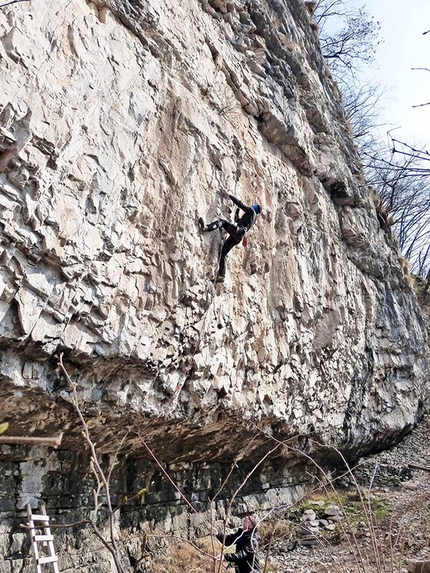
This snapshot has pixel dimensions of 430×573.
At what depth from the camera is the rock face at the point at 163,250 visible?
4629mm

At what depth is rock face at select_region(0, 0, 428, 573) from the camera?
4629mm

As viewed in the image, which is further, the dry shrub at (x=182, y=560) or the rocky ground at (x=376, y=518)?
the dry shrub at (x=182, y=560)

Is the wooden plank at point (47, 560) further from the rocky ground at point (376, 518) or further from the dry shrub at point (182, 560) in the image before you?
the dry shrub at point (182, 560)

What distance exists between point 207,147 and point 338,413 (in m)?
6.59

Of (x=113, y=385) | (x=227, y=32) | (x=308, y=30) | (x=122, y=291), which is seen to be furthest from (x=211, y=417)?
(x=308, y=30)

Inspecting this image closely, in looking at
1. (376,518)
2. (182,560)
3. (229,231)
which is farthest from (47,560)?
(229,231)

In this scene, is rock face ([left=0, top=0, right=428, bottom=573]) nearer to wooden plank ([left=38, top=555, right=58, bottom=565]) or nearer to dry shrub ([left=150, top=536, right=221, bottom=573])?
dry shrub ([left=150, top=536, right=221, bottom=573])

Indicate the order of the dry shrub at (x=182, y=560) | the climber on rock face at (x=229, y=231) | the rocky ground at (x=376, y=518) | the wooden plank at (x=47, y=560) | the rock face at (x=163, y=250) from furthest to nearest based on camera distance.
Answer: the dry shrub at (x=182, y=560) → the climber on rock face at (x=229, y=231) → the rocky ground at (x=376, y=518) → the rock face at (x=163, y=250) → the wooden plank at (x=47, y=560)

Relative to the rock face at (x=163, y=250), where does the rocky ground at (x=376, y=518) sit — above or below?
below

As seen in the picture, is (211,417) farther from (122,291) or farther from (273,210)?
(273,210)

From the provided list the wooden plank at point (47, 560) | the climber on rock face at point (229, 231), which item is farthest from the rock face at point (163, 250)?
the wooden plank at point (47, 560)

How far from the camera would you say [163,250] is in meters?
5.92

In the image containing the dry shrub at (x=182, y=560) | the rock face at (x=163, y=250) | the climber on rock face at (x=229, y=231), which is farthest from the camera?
the dry shrub at (x=182, y=560)

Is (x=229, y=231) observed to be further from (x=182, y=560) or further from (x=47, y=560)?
(x=182, y=560)
